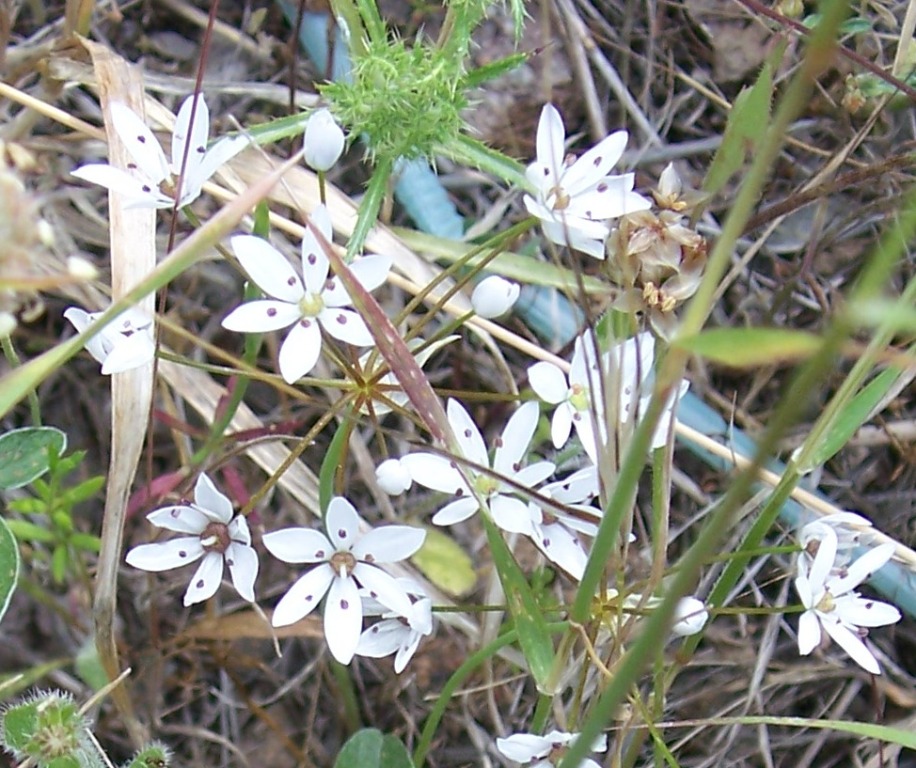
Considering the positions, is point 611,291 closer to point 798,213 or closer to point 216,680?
point 798,213

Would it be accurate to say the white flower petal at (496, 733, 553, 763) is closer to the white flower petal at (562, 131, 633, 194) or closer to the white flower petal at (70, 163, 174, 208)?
the white flower petal at (562, 131, 633, 194)

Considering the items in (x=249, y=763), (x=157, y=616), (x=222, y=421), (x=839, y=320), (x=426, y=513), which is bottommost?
(x=249, y=763)

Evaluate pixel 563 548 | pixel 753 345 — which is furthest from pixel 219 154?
pixel 753 345

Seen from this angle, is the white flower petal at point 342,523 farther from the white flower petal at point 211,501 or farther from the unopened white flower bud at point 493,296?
the unopened white flower bud at point 493,296

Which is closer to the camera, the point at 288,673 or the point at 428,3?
the point at 288,673

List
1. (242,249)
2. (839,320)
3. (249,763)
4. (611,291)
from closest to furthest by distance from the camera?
(839,320) → (242,249) → (611,291) → (249,763)

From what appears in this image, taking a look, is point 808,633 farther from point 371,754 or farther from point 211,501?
point 211,501

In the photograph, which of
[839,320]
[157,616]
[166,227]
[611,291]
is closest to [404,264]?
[611,291]
